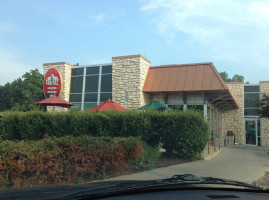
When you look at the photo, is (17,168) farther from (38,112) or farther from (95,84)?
(95,84)

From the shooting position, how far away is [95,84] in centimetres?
1959

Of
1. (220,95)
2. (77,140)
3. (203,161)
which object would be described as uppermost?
(220,95)

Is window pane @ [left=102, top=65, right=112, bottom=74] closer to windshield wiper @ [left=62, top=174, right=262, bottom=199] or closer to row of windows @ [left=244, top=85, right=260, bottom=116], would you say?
row of windows @ [left=244, top=85, right=260, bottom=116]

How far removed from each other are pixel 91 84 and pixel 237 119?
14713mm

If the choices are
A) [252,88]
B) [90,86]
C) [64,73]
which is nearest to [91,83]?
[90,86]

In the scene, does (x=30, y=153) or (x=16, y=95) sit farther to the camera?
(x=16, y=95)

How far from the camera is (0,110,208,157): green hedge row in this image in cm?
959

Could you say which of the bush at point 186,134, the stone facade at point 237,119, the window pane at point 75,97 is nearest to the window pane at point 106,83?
the window pane at point 75,97

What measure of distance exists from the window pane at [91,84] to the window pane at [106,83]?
0.59 m

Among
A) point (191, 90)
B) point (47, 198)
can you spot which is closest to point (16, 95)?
point (191, 90)

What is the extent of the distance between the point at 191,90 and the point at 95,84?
754cm

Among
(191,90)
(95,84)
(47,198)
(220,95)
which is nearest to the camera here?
(47,198)

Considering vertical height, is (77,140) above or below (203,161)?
above

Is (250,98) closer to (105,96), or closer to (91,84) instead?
(105,96)
